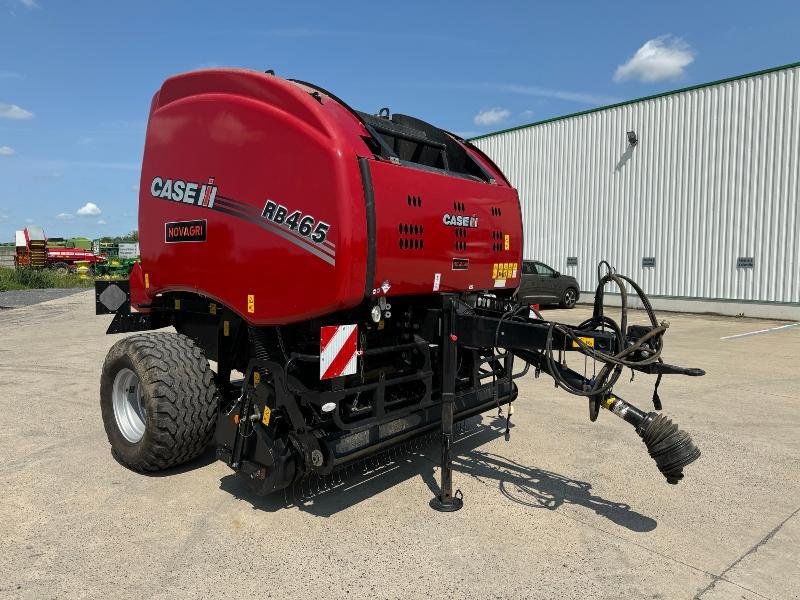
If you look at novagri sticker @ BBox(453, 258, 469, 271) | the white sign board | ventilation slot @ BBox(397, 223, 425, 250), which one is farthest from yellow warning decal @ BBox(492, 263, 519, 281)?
the white sign board

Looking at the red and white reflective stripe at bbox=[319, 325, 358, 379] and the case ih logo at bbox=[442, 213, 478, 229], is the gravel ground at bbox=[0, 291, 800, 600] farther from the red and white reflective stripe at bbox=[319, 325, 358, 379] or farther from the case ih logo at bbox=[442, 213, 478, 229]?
the case ih logo at bbox=[442, 213, 478, 229]

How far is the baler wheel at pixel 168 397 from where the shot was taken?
4.06 m

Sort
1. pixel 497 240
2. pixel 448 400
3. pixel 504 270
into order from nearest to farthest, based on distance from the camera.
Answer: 1. pixel 448 400
2. pixel 497 240
3. pixel 504 270

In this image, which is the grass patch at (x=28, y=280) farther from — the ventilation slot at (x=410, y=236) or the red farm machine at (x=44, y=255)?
the ventilation slot at (x=410, y=236)

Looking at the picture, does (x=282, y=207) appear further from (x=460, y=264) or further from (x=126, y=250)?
(x=126, y=250)

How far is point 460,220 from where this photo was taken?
14.0 ft

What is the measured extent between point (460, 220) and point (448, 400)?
1269mm

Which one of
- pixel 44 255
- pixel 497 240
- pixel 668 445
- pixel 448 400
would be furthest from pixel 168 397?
pixel 44 255

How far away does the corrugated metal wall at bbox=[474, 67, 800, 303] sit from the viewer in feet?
51.5

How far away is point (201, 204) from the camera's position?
408 centimetres

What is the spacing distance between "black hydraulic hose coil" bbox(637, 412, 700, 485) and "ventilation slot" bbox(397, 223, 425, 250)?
173cm

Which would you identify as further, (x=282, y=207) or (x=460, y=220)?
(x=460, y=220)

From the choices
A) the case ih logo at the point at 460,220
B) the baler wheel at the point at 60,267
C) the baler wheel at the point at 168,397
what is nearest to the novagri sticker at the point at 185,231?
the baler wheel at the point at 168,397

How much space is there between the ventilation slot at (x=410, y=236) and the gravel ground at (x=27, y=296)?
20.4 m
